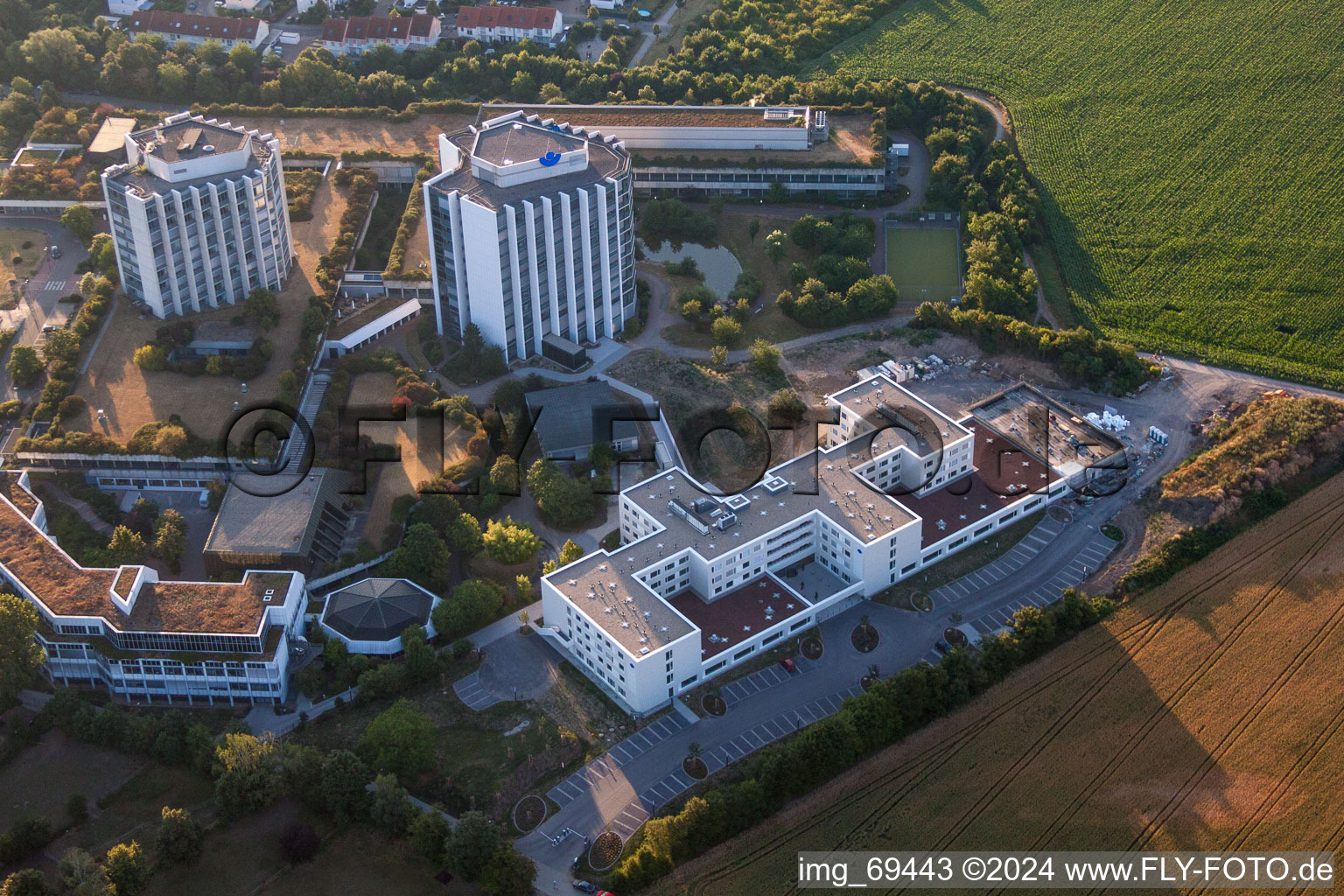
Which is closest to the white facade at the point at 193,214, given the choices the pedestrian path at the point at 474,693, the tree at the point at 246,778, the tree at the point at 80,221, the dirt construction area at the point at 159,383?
the dirt construction area at the point at 159,383

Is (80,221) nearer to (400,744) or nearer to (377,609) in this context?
(377,609)

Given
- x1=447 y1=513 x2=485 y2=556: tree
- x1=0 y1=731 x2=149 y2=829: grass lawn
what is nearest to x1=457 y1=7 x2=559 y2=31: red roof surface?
x1=447 y1=513 x2=485 y2=556: tree

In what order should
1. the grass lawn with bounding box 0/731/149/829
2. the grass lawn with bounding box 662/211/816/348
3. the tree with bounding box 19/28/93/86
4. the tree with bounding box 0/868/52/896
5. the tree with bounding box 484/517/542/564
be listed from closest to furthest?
the tree with bounding box 0/868/52/896 → the grass lawn with bounding box 0/731/149/829 → the tree with bounding box 484/517/542/564 → the grass lawn with bounding box 662/211/816/348 → the tree with bounding box 19/28/93/86

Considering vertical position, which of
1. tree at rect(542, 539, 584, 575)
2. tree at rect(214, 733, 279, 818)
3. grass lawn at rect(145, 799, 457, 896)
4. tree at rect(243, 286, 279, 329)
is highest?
tree at rect(243, 286, 279, 329)

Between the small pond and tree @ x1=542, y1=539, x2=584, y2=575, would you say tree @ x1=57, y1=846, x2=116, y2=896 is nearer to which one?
tree @ x1=542, y1=539, x2=584, y2=575

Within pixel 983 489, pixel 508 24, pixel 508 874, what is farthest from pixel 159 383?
pixel 508 24

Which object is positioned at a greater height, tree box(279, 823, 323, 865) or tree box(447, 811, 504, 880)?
tree box(447, 811, 504, 880)
